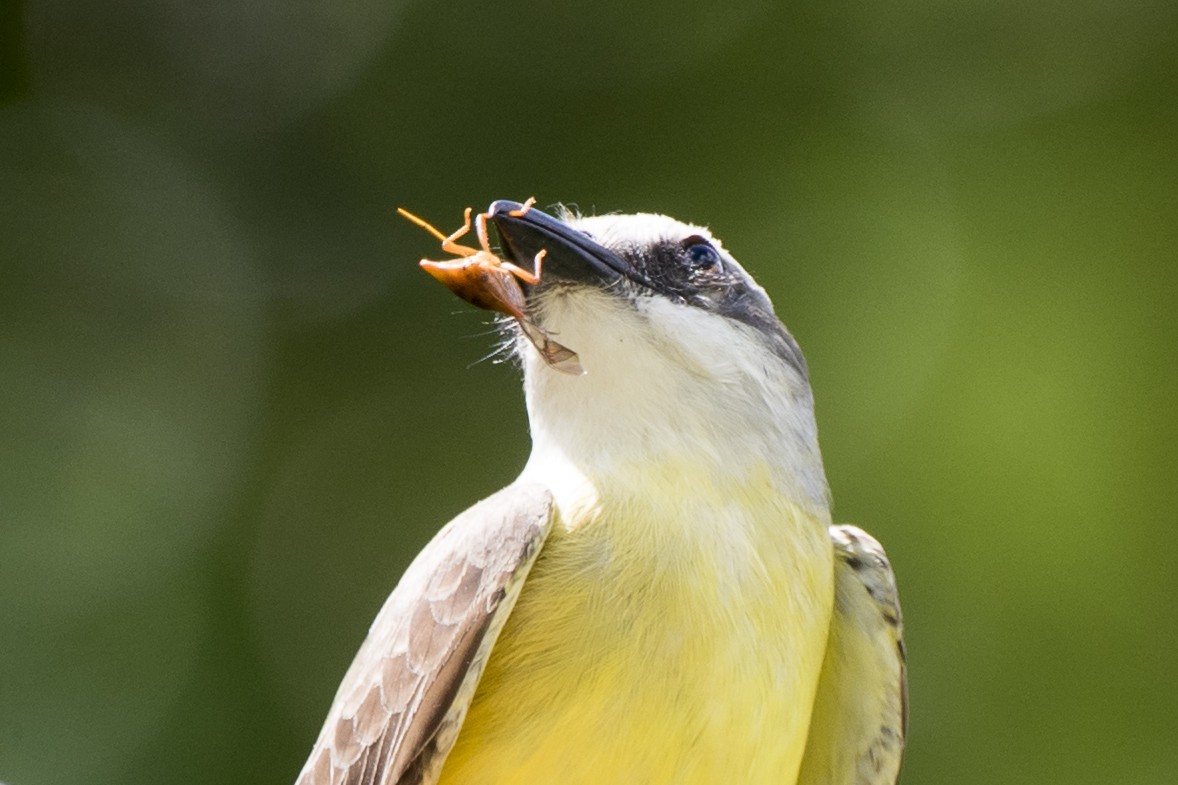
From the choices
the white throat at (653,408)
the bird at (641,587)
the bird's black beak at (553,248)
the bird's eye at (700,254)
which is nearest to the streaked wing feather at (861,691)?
the bird at (641,587)

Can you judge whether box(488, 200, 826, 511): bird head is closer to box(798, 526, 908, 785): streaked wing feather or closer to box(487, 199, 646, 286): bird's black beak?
box(487, 199, 646, 286): bird's black beak

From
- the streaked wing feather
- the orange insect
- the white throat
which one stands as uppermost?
the orange insect

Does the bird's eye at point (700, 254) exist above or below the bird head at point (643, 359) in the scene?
above

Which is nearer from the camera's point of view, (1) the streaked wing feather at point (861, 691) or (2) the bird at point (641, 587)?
(2) the bird at point (641, 587)

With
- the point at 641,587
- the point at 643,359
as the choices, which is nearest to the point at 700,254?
the point at 643,359

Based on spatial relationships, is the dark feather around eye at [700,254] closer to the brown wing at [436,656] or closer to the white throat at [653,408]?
the white throat at [653,408]

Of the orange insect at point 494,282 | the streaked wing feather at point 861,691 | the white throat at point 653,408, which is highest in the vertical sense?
the orange insect at point 494,282

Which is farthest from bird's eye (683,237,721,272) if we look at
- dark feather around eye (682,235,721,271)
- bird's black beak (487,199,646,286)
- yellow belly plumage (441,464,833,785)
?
yellow belly plumage (441,464,833,785)
